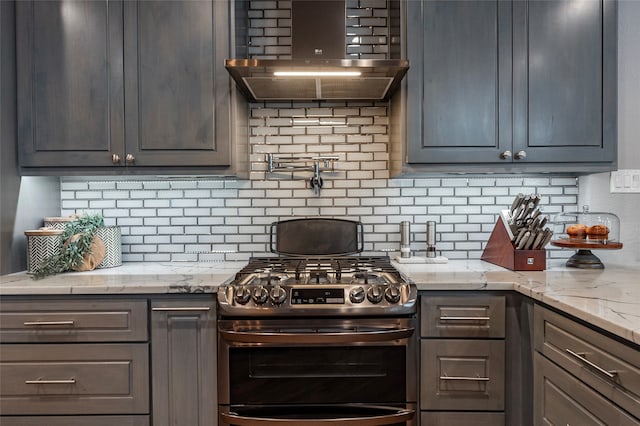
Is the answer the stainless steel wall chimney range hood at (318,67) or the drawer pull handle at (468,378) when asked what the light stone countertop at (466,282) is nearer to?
the drawer pull handle at (468,378)

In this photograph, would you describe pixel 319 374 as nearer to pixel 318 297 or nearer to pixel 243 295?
pixel 318 297

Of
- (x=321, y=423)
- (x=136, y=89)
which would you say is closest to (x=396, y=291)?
(x=321, y=423)

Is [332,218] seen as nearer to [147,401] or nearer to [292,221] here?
[292,221]

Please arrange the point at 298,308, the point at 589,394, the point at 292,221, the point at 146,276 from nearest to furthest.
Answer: the point at 589,394 < the point at 298,308 < the point at 146,276 < the point at 292,221

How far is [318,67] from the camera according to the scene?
1970 mm

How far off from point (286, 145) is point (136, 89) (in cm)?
84

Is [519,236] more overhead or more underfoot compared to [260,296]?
more overhead

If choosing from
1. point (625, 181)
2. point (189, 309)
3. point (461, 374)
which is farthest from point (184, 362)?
point (625, 181)

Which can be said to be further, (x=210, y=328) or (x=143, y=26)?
(x=143, y=26)

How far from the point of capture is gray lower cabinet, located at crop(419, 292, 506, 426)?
1.86 m

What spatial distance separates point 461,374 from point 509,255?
66 cm

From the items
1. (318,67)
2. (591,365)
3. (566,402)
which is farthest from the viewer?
(318,67)

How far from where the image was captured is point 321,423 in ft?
5.98

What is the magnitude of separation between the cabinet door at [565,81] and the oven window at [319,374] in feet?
4.01
